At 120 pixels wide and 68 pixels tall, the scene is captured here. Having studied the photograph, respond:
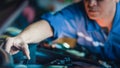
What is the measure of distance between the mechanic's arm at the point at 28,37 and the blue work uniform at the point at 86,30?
0.07 feet

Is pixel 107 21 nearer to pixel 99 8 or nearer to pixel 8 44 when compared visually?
pixel 99 8

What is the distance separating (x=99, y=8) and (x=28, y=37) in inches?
9.3

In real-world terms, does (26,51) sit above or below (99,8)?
below

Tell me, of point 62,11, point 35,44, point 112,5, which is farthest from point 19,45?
point 112,5

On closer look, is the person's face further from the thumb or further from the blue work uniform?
the thumb

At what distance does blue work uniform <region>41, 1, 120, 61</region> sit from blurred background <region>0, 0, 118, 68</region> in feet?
0.07

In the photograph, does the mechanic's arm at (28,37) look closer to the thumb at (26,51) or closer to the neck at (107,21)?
the thumb at (26,51)

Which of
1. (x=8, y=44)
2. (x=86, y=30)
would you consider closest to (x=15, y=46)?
(x=8, y=44)

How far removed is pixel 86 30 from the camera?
852mm

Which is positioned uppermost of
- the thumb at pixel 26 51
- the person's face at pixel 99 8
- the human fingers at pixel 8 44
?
the person's face at pixel 99 8

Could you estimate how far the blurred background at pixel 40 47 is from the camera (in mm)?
780

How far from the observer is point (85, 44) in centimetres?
85

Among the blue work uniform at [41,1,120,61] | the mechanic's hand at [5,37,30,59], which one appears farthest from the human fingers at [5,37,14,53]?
the blue work uniform at [41,1,120,61]

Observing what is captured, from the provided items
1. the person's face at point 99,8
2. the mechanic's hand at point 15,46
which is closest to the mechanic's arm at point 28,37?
the mechanic's hand at point 15,46
